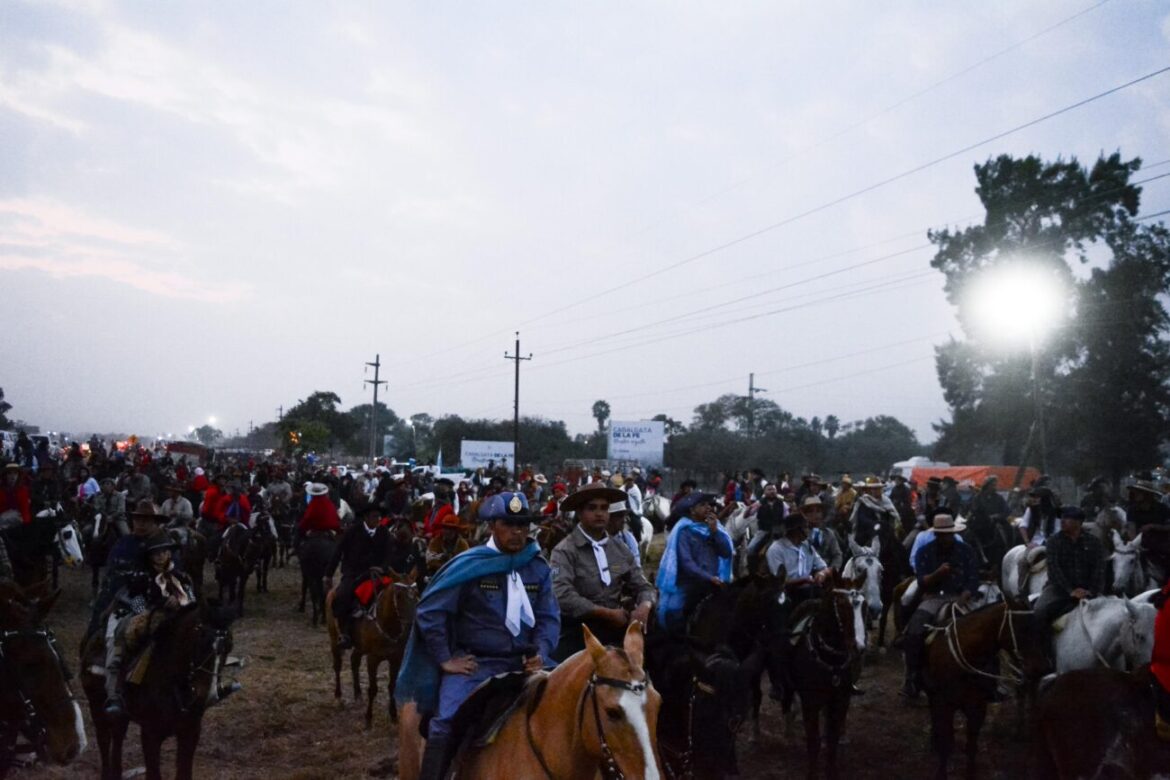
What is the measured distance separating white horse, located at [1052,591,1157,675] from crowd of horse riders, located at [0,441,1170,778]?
20 cm

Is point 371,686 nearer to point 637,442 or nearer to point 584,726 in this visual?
point 584,726

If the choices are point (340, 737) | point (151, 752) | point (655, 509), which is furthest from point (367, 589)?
point (655, 509)

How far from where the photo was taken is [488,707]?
4387 millimetres

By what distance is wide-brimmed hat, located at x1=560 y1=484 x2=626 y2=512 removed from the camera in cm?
641

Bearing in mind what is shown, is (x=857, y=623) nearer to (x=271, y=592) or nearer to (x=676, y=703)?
(x=676, y=703)

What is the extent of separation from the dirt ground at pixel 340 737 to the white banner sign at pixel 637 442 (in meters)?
34.5

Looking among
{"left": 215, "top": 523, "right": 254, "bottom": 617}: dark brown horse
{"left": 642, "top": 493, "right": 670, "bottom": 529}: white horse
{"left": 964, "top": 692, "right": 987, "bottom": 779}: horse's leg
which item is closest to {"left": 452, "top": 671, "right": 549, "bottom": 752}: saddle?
{"left": 964, "top": 692, "right": 987, "bottom": 779}: horse's leg

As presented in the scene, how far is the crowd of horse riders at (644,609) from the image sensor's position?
448cm

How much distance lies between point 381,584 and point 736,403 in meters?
70.7

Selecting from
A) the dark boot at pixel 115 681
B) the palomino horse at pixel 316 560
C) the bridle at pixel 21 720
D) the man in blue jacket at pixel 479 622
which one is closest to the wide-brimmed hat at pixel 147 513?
the dark boot at pixel 115 681

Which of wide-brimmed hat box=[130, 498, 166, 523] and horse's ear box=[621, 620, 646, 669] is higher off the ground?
wide-brimmed hat box=[130, 498, 166, 523]

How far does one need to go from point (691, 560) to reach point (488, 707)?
4.33 m

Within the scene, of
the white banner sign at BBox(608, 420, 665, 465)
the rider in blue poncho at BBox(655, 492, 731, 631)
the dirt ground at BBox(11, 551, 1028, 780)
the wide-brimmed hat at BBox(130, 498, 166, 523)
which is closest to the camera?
the wide-brimmed hat at BBox(130, 498, 166, 523)

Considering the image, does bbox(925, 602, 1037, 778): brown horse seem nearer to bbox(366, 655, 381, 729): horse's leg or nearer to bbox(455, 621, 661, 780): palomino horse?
bbox(455, 621, 661, 780): palomino horse
